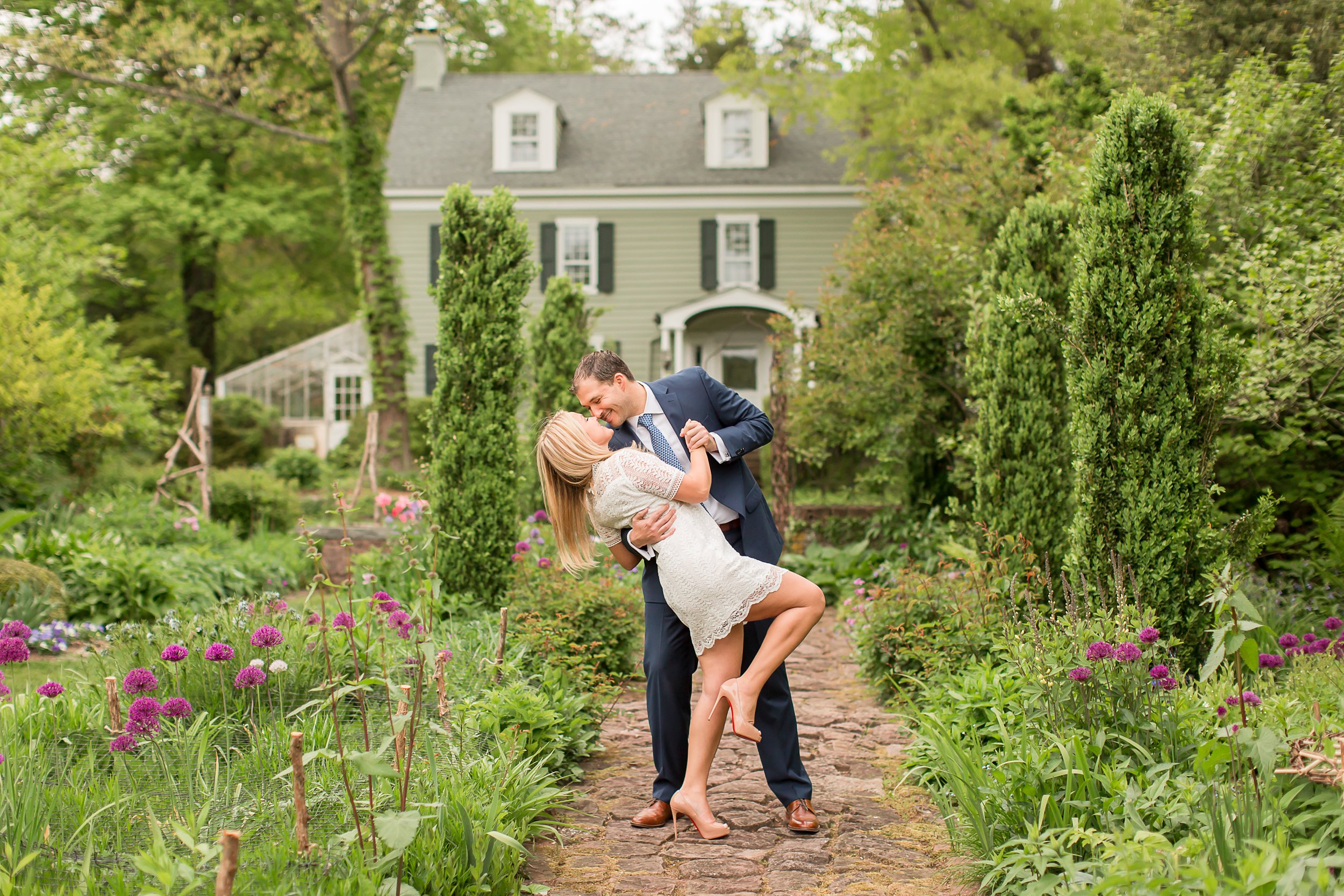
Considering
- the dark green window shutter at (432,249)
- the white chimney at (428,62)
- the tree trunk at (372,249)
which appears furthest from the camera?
the white chimney at (428,62)

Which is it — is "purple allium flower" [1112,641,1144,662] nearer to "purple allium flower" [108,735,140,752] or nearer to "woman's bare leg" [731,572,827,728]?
"woman's bare leg" [731,572,827,728]

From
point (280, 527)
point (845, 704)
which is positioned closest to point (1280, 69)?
point (845, 704)

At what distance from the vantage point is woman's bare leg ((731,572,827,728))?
3266 millimetres

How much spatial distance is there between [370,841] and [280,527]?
9326 mm

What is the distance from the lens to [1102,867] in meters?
2.64

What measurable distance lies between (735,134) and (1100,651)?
19.3 meters

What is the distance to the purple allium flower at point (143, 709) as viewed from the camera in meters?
2.91

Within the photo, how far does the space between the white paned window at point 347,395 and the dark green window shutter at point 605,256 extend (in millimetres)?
6291

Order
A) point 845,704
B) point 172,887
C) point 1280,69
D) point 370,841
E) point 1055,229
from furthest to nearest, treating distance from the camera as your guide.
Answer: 1. point 1280,69
2. point 1055,229
3. point 845,704
4. point 370,841
5. point 172,887

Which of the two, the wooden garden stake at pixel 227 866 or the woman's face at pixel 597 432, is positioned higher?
the woman's face at pixel 597 432

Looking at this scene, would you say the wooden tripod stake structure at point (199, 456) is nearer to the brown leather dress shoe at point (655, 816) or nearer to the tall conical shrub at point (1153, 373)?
the brown leather dress shoe at point (655, 816)

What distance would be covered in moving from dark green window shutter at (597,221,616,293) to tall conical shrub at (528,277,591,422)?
400 inches

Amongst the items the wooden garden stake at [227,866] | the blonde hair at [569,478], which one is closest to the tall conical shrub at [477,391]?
the blonde hair at [569,478]

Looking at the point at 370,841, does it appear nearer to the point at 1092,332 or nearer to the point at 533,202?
the point at 1092,332
